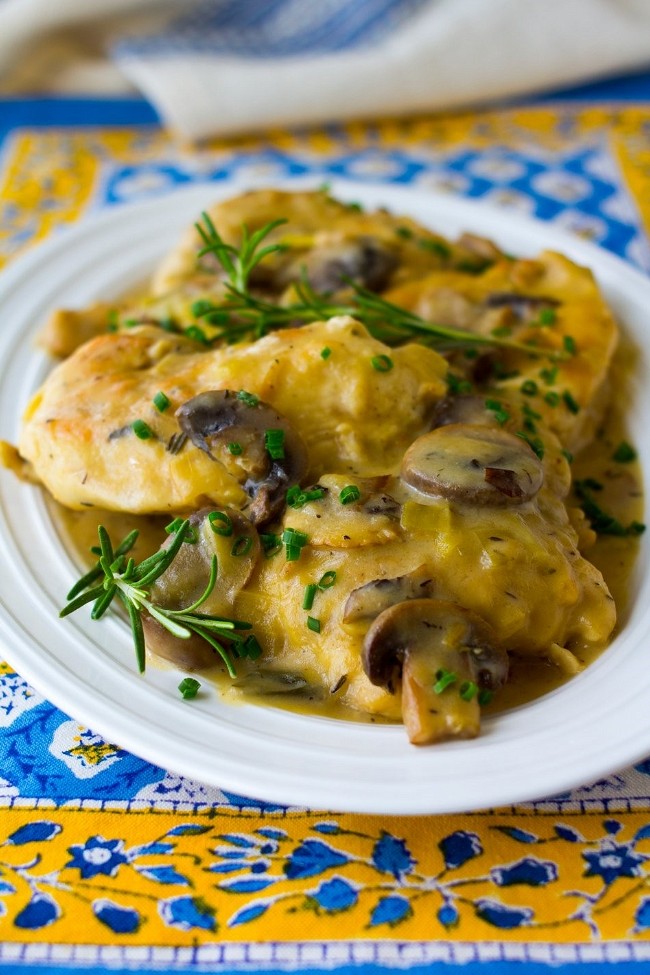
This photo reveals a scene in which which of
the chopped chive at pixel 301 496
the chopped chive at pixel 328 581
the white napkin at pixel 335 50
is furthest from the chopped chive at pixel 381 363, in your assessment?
the white napkin at pixel 335 50

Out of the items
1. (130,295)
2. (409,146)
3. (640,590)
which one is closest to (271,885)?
(640,590)

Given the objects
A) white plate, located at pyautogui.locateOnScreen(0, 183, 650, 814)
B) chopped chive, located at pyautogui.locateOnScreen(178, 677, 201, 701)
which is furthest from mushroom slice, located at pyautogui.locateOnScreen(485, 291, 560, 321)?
chopped chive, located at pyautogui.locateOnScreen(178, 677, 201, 701)

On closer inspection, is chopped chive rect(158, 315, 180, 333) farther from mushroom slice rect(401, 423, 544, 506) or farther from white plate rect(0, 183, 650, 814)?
mushroom slice rect(401, 423, 544, 506)

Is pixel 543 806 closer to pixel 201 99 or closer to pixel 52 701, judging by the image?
pixel 52 701

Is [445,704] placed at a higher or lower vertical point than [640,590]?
higher

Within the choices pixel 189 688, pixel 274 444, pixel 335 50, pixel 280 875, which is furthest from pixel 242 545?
pixel 335 50

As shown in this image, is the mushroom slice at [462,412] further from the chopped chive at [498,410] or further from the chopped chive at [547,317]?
the chopped chive at [547,317]
